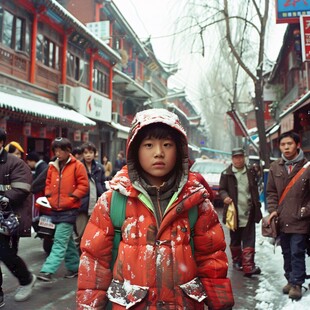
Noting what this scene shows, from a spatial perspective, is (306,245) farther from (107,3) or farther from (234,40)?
(107,3)

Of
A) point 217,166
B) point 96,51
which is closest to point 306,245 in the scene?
point 217,166

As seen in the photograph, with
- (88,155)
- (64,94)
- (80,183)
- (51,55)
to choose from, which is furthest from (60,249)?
(51,55)

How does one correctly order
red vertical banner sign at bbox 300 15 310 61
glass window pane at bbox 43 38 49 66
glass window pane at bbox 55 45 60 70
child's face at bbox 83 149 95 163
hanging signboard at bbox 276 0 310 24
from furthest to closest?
glass window pane at bbox 55 45 60 70
glass window pane at bbox 43 38 49 66
hanging signboard at bbox 276 0 310 24
red vertical banner sign at bbox 300 15 310 61
child's face at bbox 83 149 95 163

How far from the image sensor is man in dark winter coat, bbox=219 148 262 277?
534cm

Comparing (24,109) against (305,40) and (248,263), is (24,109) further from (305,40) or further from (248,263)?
(248,263)

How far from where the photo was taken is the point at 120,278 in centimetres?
182

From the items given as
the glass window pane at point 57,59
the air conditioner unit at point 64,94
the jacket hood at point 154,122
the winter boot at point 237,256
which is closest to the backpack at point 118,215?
the jacket hood at point 154,122

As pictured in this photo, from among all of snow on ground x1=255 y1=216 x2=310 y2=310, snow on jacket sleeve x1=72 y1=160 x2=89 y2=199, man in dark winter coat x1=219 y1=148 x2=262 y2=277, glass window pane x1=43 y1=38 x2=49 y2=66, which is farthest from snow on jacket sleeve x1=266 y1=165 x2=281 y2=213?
glass window pane x1=43 y1=38 x2=49 y2=66

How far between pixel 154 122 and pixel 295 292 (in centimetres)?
313

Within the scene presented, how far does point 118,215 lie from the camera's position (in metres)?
1.90

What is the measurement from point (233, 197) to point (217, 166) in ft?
32.9

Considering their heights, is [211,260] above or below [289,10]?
below

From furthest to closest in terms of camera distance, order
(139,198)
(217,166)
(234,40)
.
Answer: (217,166), (234,40), (139,198)

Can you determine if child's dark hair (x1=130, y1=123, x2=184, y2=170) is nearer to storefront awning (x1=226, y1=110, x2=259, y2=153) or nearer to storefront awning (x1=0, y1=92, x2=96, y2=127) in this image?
storefront awning (x1=0, y1=92, x2=96, y2=127)
